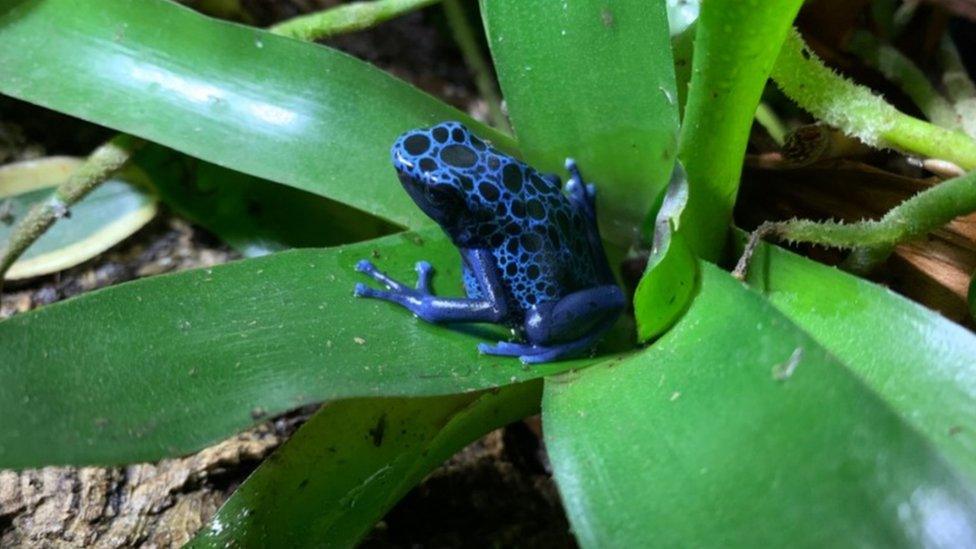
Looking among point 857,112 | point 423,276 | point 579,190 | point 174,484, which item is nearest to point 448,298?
point 423,276

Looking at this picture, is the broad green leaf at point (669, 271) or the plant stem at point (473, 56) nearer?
the broad green leaf at point (669, 271)

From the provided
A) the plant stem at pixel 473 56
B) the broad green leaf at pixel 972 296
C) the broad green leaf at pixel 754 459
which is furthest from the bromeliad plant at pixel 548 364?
the plant stem at pixel 473 56

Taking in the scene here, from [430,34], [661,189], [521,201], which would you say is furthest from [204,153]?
[430,34]

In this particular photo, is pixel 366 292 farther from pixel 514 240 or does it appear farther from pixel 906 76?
pixel 906 76

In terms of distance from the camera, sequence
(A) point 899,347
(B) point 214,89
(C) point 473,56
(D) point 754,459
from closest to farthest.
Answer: (D) point 754,459, (A) point 899,347, (B) point 214,89, (C) point 473,56

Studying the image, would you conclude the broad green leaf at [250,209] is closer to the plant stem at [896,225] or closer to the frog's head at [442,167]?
the frog's head at [442,167]

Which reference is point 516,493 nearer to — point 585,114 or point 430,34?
point 585,114
